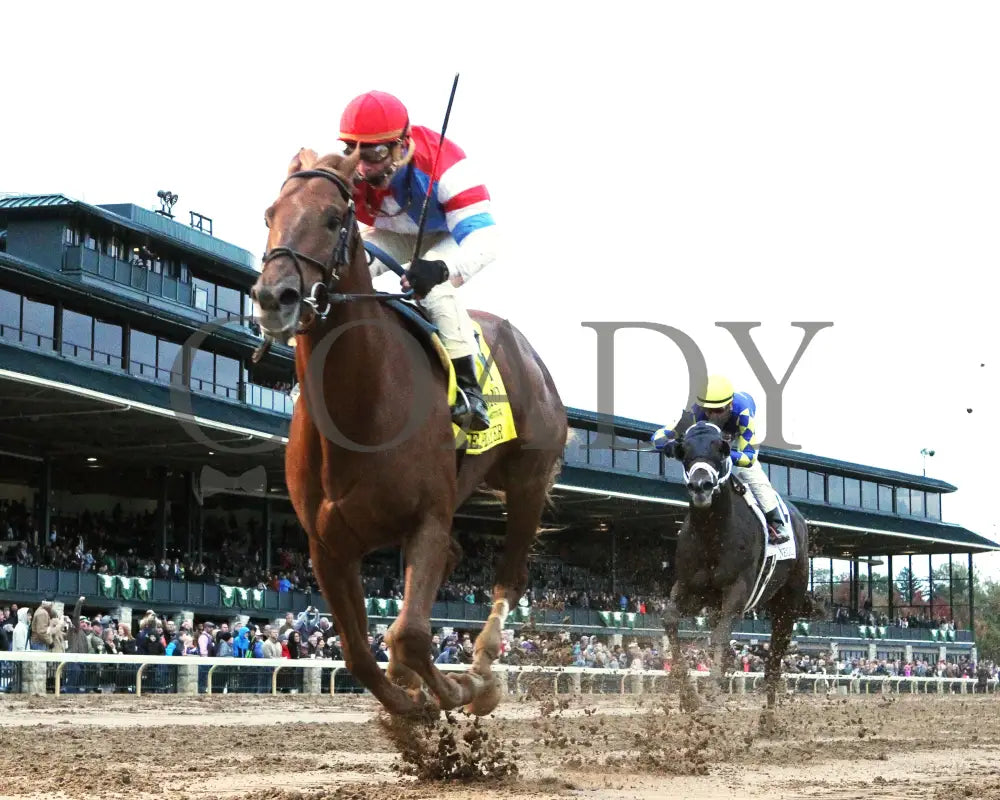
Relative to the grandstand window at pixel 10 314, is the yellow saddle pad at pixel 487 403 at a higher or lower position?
lower

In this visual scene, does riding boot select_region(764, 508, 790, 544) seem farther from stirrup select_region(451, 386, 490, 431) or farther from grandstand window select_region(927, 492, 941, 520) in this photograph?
grandstand window select_region(927, 492, 941, 520)

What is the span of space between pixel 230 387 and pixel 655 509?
1271 centimetres

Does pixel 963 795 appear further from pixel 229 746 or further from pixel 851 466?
pixel 851 466

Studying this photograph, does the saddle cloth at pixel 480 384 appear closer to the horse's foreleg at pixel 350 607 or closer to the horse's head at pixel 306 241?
the horse's head at pixel 306 241

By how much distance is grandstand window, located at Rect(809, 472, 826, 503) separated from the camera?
162ft

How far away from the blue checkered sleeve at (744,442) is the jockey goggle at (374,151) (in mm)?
5828

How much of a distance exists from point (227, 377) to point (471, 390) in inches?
1088

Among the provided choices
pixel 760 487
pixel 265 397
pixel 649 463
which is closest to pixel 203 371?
pixel 265 397

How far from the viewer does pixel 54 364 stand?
79.7 ft

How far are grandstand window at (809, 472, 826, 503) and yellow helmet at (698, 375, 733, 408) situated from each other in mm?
38890

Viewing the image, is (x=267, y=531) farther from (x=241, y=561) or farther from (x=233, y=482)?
(x=241, y=561)

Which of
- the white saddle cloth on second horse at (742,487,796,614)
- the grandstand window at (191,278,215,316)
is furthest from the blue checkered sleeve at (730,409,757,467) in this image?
the grandstand window at (191,278,215,316)

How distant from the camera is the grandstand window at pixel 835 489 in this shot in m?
50.9

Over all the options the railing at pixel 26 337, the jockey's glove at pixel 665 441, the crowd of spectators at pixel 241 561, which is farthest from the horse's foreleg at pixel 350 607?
the railing at pixel 26 337
